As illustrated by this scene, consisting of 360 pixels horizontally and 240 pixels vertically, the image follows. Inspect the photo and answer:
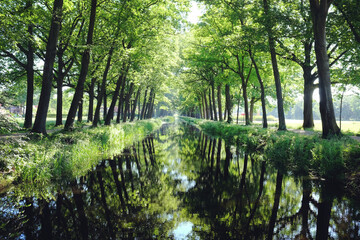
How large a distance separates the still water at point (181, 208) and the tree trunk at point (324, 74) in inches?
143

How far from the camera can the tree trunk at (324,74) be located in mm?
9234

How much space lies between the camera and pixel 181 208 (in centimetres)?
489

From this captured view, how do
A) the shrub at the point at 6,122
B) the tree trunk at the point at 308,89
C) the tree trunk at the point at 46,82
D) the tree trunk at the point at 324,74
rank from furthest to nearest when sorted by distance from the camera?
the tree trunk at the point at 308,89, the tree trunk at the point at 46,82, the tree trunk at the point at 324,74, the shrub at the point at 6,122

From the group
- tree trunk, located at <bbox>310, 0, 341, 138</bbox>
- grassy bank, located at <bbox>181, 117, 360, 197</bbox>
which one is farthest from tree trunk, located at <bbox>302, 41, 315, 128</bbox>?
grassy bank, located at <bbox>181, 117, 360, 197</bbox>

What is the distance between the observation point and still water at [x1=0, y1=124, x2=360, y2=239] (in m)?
3.76

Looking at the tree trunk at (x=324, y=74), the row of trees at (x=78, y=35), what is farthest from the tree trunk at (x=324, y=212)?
the row of trees at (x=78, y=35)

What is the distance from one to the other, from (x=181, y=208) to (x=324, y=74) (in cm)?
861

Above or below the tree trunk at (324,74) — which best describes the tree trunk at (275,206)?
below

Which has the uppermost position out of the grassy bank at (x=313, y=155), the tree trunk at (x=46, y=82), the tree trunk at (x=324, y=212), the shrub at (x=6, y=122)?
the tree trunk at (x=46, y=82)

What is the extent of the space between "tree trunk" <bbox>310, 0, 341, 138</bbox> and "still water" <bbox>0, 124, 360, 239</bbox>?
11.9ft

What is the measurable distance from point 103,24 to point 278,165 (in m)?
14.9

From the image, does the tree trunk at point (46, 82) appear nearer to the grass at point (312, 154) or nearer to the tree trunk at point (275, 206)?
the tree trunk at point (275, 206)

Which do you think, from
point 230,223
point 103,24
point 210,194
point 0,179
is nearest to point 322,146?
point 210,194

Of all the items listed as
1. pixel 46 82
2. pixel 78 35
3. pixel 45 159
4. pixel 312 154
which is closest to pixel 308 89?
pixel 312 154
